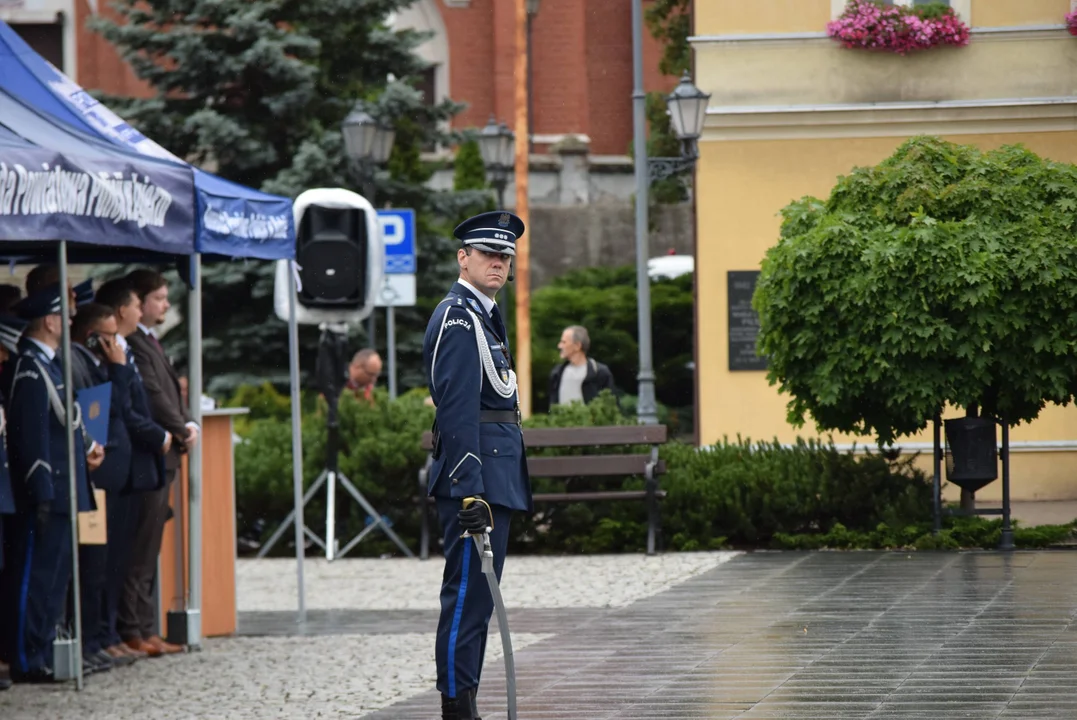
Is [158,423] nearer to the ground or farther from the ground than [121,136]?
nearer to the ground

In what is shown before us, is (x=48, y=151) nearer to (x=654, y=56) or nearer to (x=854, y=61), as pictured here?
(x=854, y=61)

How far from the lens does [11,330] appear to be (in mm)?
9922

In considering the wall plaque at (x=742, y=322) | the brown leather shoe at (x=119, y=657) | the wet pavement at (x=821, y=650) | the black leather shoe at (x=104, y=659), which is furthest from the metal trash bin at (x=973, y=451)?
the black leather shoe at (x=104, y=659)

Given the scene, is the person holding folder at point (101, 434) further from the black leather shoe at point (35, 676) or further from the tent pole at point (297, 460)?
the tent pole at point (297, 460)

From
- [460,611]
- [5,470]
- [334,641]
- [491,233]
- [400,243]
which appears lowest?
[334,641]

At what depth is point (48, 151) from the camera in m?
9.34

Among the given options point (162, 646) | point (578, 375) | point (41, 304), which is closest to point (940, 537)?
point (578, 375)

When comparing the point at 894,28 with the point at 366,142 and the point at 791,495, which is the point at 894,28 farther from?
the point at 791,495

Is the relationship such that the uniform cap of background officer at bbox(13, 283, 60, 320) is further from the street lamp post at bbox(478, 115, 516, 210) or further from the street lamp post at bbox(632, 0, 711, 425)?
the street lamp post at bbox(478, 115, 516, 210)

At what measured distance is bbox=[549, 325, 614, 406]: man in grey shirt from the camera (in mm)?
17312

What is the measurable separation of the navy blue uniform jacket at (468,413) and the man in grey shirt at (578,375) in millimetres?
9490

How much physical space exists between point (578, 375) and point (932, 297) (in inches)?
163

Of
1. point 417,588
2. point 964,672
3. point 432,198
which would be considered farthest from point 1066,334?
point 432,198

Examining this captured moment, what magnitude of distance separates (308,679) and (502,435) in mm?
2777
